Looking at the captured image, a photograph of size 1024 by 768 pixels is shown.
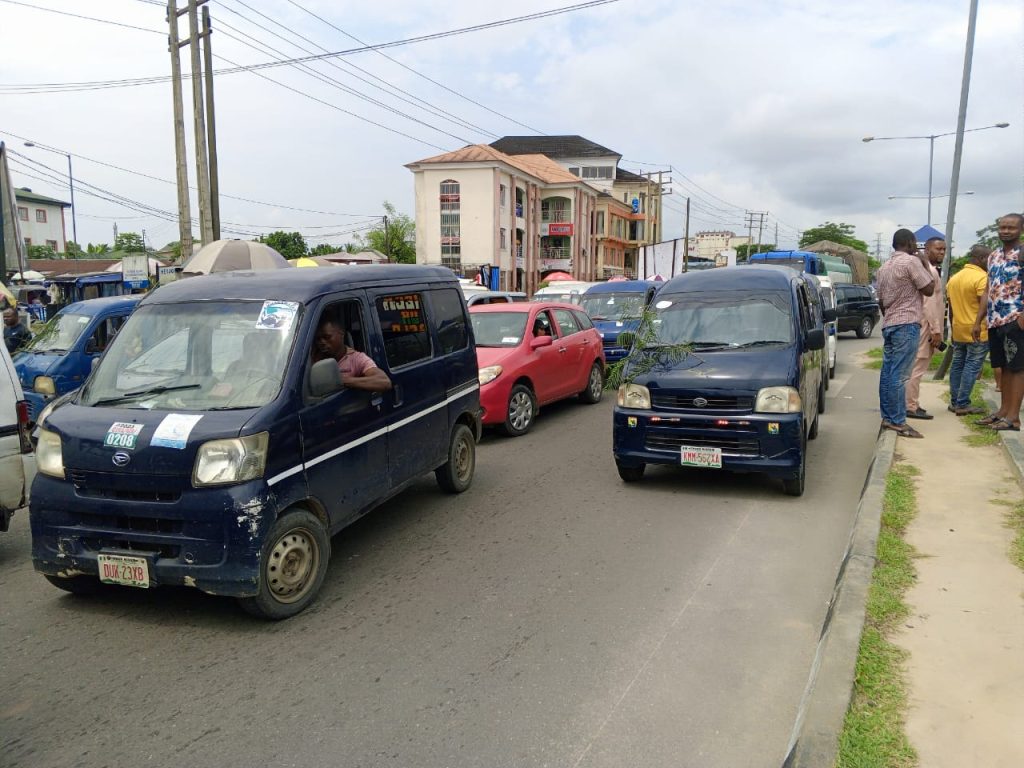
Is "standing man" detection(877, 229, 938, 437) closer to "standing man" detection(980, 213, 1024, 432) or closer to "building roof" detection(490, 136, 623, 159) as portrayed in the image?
"standing man" detection(980, 213, 1024, 432)

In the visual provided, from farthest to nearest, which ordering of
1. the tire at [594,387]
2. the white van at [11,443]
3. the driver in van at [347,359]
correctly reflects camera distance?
the tire at [594,387] → the white van at [11,443] → the driver in van at [347,359]

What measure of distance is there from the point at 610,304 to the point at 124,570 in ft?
41.6

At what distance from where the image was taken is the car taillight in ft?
18.2

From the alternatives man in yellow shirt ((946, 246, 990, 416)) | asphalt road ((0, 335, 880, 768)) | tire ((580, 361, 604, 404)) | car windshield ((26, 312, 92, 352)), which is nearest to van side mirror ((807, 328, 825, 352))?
asphalt road ((0, 335, 880, 768))

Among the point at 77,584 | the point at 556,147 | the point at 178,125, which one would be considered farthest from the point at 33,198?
the point at 77,584

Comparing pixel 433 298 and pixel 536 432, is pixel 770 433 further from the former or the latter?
pixel 536 432

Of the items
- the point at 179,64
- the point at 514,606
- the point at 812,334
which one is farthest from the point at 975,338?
the point at 179,64

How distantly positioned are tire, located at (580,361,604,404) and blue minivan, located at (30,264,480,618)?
22.1ft

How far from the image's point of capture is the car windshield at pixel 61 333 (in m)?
10.3

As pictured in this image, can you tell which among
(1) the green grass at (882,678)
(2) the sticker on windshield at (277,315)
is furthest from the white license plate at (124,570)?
(1) the green grass at (882,678)

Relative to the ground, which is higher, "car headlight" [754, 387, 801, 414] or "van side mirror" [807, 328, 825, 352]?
"van side mirror" [807, 328, 825, 352]

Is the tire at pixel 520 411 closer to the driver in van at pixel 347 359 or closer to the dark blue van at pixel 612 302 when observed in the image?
the driver in van at pixel 347 359

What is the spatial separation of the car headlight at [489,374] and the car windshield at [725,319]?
8.29ft

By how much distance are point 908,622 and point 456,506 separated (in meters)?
3.92
